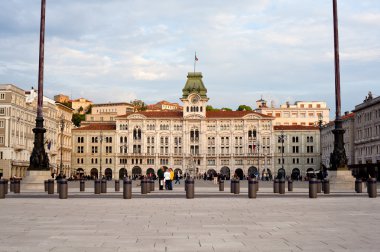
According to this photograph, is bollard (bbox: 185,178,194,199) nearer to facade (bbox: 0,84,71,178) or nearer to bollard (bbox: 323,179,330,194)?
bollard (bbox: 323,179,330,194)

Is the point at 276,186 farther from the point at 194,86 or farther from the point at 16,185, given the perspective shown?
the point at 194,86

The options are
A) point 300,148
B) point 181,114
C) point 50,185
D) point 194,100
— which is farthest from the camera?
point 300,148

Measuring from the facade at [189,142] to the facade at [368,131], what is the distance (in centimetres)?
4062

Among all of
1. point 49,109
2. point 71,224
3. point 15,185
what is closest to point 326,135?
point 49,109

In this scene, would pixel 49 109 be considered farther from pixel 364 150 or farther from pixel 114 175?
pixel 364 150

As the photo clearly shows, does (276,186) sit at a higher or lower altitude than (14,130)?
lower

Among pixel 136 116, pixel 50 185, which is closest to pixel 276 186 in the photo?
pixel 50 185

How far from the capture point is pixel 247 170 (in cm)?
15188

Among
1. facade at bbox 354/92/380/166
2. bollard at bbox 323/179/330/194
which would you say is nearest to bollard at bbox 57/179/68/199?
bollard at bbox 323/179/330/194

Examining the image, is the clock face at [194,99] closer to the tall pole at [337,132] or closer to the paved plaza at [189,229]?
the tall pole at [337,132]

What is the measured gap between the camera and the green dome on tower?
15825cm

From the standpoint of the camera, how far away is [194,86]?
160m

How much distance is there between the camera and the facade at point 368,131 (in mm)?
99562

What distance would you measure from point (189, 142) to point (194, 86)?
51.9 feet
